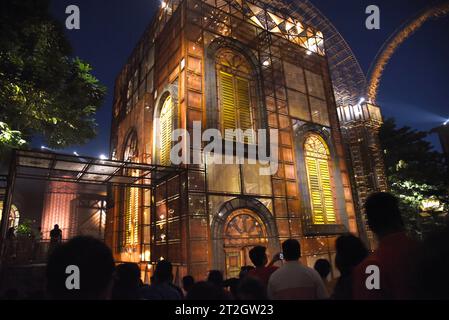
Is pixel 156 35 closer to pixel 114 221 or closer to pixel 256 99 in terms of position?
pixel 256 99

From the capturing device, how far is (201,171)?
33.4 ft

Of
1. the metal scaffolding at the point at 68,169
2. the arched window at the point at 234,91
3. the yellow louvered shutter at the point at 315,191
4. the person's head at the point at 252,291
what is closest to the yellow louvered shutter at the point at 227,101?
the arched window at the point at 234,91

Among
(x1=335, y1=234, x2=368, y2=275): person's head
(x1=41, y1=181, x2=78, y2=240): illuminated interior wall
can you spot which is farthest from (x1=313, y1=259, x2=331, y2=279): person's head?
(x1=41, y1=181, x2=78, y2=240): illuminated interior wall

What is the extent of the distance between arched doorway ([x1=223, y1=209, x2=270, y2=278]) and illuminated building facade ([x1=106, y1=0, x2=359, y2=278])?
0.04 metres

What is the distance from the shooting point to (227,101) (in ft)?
40.1

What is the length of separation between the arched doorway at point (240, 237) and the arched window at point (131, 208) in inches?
207

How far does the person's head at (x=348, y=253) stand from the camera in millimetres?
3088

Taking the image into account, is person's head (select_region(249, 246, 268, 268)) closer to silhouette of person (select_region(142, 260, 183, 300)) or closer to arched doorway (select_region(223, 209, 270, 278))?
silhouette of person (select_region(142, 260, 183, 300))

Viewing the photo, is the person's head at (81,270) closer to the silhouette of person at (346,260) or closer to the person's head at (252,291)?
the person's head at (252,291)

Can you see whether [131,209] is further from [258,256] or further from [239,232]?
[258,256]

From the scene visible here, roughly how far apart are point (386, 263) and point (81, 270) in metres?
2.30

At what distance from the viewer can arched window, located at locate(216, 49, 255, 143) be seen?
39.2 ft
